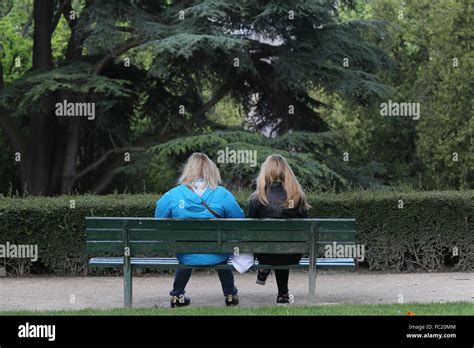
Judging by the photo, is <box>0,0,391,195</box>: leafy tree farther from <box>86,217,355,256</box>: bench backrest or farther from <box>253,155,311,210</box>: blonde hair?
<box>86,217,355,256</box>: bench backrest

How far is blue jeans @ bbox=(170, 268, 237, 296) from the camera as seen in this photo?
924 centimetres

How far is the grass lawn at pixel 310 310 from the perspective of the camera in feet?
27.5

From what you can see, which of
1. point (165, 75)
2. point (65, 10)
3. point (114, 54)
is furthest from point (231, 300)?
point (65, 10)

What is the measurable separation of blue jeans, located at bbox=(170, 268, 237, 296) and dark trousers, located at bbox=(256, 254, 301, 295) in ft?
1.27

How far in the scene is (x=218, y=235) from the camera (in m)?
9.18

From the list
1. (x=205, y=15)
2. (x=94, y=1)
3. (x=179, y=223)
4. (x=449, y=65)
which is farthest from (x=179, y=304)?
(x=449, y=65)

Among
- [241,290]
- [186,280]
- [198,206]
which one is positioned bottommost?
[241,290]

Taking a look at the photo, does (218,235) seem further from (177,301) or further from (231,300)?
(177,301)

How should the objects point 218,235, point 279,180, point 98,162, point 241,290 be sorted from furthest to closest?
point 98,162
point 241,290
point 279,180
point 218,235

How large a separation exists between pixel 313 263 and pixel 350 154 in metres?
13.1

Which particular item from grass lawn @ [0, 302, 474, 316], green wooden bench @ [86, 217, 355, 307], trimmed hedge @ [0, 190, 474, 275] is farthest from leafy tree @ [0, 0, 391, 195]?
grass lawn @ [0, 302, 474, 316]

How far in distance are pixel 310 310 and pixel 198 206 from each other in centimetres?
167

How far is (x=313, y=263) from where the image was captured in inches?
366

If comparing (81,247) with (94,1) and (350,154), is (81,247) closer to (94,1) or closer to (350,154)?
(94,1)
